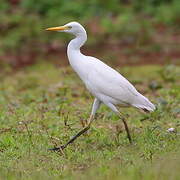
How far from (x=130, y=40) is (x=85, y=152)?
29.0 feet

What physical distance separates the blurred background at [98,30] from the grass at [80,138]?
261 cm

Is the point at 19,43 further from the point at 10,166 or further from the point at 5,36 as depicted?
the point at 10,166

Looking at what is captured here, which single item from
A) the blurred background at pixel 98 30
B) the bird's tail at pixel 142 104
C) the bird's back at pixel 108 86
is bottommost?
the blurred background at pixel 98 30

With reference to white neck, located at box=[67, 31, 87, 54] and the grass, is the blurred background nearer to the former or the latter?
the grass

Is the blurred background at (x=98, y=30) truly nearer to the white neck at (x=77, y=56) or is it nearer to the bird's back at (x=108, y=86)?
the white neck at (x=77, y=56)

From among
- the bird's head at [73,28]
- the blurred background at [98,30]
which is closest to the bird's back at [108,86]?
the bird's head at [73,28]

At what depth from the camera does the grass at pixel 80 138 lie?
631 cm

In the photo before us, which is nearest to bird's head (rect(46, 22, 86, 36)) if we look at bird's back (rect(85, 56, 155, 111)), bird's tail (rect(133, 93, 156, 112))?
bird's back (rect(85, 56, 155, 111))

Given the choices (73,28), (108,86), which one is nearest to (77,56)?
(73,28)

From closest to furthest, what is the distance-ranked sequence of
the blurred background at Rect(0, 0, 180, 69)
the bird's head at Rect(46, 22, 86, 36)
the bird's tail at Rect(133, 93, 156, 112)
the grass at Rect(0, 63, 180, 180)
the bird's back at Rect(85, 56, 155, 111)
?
the grass at Rect(0, 63, 180, 180) → the bird's back at Rect(85, 56, 155, 111) → the bird's tail at Rect(133, 93, 156, 112) → the bird's head at Rect(46, 22, 86, 36) → the blurred background at Rect(0, 0, 180, 69)

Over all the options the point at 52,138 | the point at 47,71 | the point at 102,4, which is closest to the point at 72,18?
the point at 102,4

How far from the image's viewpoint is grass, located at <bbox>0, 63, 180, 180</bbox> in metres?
6.31

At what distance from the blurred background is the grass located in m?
2.61

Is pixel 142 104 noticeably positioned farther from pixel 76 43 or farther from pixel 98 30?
pixel 98 30
